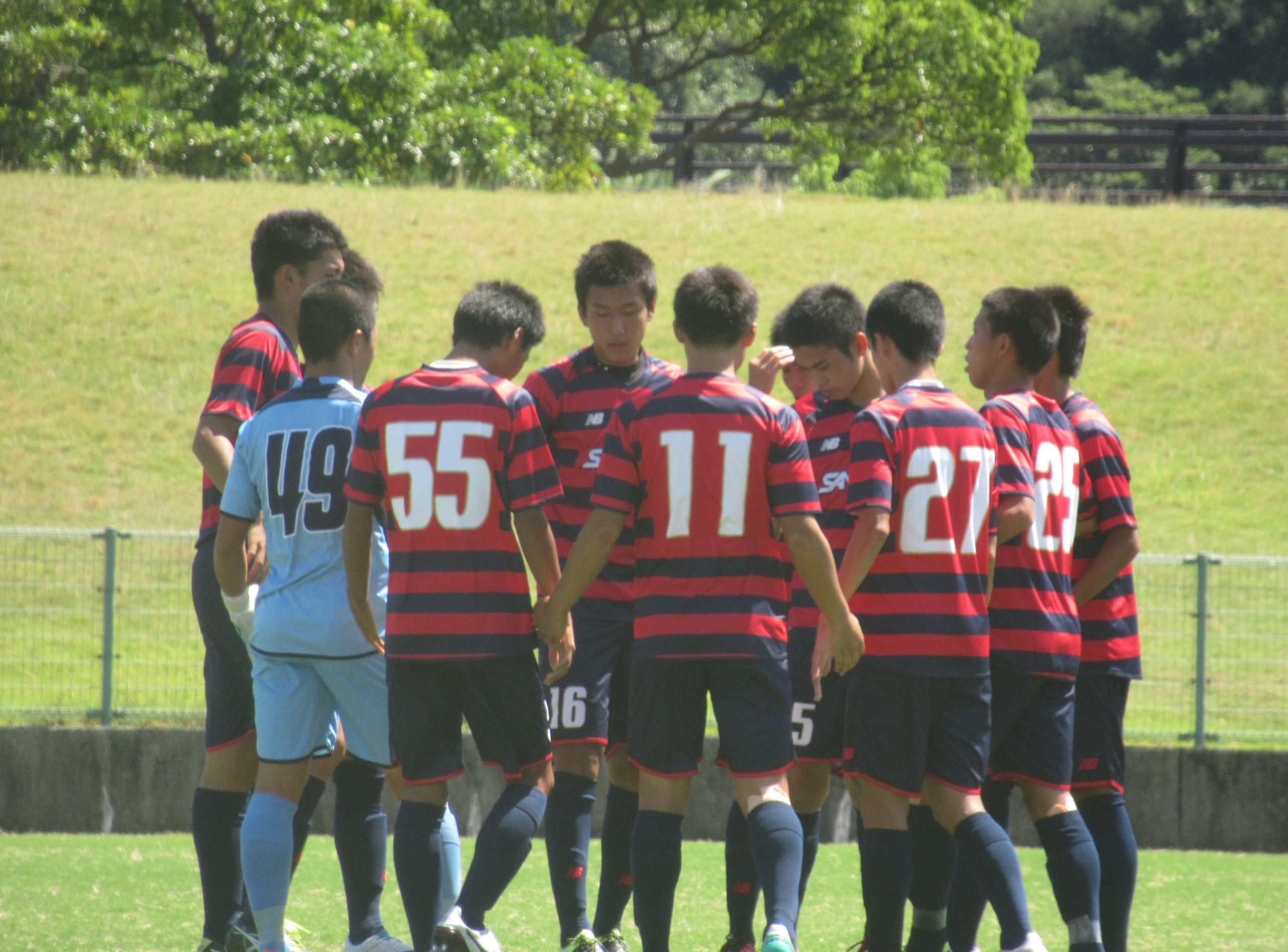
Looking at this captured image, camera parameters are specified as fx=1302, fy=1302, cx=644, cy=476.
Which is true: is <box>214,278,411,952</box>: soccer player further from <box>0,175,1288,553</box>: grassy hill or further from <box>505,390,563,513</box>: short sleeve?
<box>0,175,1288,553</box>: grassy hill

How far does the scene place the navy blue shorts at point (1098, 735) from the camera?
400 cm

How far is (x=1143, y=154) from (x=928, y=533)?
3675 cm

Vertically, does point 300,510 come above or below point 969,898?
above

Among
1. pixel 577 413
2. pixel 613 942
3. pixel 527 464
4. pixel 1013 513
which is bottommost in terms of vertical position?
pixel 613 942

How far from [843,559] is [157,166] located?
15.6m

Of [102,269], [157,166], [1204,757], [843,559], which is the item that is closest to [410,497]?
[843,559]

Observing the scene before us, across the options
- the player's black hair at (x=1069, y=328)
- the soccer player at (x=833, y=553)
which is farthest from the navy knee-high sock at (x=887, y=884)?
the player's black hair at (x=1069, y=328)

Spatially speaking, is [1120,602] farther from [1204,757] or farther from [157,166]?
[157,166]

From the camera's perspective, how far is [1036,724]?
3.83 metres

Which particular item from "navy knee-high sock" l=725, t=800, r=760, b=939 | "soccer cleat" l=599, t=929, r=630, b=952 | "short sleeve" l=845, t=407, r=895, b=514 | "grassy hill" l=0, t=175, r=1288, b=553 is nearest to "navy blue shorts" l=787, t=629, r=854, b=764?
"navy knee-high sock" l=725, t=800, r=760, b=939

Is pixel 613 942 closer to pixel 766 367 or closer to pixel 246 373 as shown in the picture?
pixel 766 367

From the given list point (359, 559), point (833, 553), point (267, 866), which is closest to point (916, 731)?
point (833, 553)

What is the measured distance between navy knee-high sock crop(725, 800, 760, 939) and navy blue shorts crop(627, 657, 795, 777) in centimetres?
50

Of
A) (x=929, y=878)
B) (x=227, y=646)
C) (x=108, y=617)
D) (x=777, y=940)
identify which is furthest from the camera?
(x=108, y=617)
